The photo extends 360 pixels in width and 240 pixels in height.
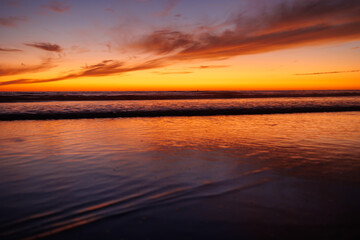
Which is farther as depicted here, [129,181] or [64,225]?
[129,181]

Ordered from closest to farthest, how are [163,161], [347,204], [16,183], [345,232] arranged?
[345,232] → [347,204] → [16,183] → [163,161]

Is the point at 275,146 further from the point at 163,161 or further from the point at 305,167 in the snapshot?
the point at 163,161

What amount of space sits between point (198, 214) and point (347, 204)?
295 centimetres

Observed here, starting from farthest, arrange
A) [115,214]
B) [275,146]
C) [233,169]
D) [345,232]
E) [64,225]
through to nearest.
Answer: [275,146], [233,169], [115,214], [64,225], [345,232]

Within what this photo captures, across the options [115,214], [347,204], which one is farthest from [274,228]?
[115,214]

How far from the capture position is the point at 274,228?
12.1 feet

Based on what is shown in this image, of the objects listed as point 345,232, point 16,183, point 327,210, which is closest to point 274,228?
point 345,232

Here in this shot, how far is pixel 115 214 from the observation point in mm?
4105

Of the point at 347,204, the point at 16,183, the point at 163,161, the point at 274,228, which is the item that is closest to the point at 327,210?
the point at 347,204

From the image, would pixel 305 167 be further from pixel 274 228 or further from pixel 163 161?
pixel 163 161

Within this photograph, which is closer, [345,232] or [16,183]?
[345,232]

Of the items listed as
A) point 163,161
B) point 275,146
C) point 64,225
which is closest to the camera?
point 64,225

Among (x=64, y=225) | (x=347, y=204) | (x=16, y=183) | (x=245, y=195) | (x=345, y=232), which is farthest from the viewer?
(x=16, y=183)

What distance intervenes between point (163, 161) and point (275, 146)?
15.9 feet
